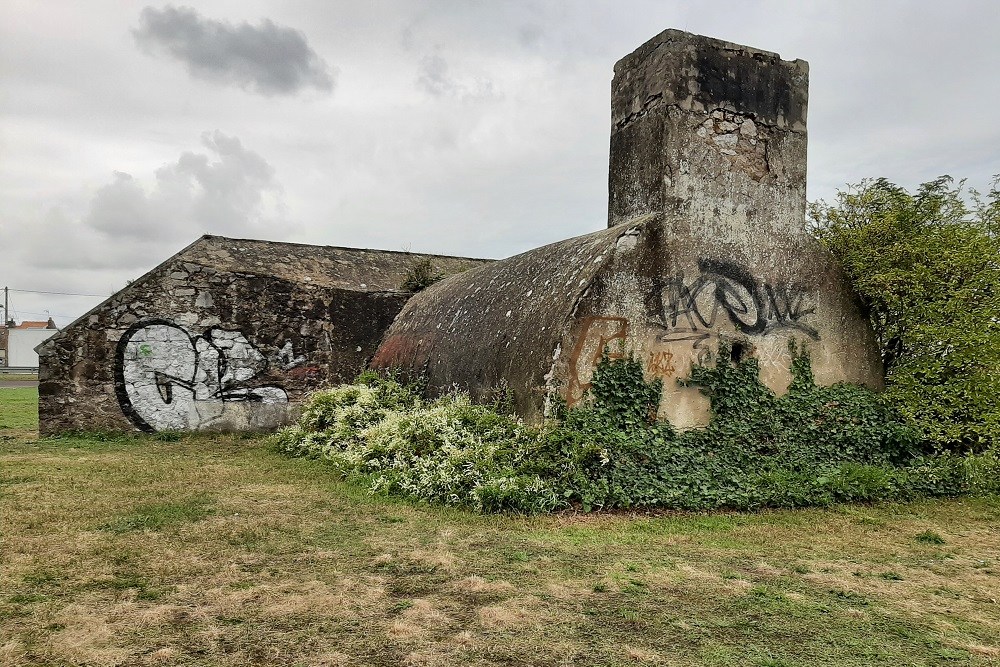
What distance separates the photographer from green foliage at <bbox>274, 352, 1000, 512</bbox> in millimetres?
7188

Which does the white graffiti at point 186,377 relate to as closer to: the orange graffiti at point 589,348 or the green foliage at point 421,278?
the green foliage at point 421,278

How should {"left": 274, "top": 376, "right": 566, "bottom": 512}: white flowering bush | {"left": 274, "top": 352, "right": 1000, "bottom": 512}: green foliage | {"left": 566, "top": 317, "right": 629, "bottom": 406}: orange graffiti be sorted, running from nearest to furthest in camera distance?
{"left": 274, "top": 376, "right": 566, "bottom": 512}: white flowering bush, {"left": 274, "top": 352, "right": 1000, "bottom": 512}: green foliage, {"left": 566, "top": 317, "right": 629, "bottom": 406}: orange graffiti

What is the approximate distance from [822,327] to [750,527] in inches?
158

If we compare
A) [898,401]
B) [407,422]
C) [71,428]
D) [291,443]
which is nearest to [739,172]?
[898,401]

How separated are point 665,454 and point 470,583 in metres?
3.63

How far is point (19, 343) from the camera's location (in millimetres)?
63750

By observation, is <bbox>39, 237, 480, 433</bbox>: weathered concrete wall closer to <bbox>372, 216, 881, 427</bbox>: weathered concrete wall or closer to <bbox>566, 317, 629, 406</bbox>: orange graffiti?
<bbox>372, 216, 881, 427</bbox>: weathered concrete wall

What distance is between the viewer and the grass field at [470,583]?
377cm

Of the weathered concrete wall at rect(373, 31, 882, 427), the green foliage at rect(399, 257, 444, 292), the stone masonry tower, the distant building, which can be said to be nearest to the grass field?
the weathered concrete wall at rect(373, 31, 882, 427)

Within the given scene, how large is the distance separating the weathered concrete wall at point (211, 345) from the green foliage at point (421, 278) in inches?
43.7

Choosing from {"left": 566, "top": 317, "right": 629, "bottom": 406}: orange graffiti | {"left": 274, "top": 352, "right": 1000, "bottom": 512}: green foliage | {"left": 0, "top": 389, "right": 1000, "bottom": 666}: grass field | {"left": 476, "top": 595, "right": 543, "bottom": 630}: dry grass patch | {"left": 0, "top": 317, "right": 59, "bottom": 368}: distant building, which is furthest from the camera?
{"left": 0, "top": 317, "right": 59, "bottom": 368}: distant building

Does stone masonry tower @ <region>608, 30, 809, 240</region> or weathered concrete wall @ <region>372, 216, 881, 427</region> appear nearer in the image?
weathered concrete wall @ <region>372, 216, 881, 427</region>

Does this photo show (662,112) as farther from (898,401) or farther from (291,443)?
(291,443)

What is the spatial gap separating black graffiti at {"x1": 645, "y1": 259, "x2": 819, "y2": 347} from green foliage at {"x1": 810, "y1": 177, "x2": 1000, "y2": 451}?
1.20 meters
